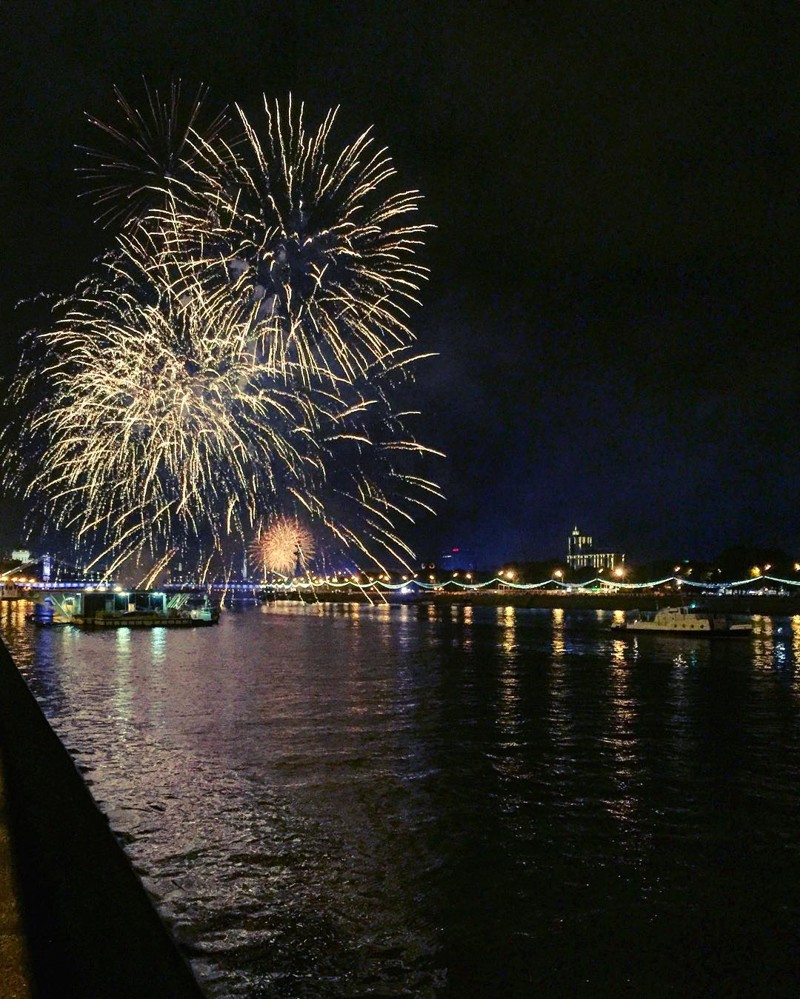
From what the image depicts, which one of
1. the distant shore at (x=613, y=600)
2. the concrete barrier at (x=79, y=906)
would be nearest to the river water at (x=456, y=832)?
the concrete barrier at (x=79, y=906)

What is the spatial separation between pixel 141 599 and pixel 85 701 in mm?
54115

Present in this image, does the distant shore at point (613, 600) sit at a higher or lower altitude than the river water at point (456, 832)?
lower

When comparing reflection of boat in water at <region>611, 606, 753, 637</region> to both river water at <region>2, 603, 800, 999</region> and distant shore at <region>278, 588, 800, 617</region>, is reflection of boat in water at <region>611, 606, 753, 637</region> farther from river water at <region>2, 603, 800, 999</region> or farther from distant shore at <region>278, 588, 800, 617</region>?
distant shore at <region>278, 588, 800, 617</region>

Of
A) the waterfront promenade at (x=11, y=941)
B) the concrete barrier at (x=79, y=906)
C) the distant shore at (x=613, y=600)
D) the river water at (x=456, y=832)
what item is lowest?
the distant shore at (x=613, y=600)

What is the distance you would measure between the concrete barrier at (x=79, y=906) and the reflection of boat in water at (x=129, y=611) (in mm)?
64496

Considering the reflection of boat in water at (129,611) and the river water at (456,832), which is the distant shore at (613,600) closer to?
the reflection of boat in water at (129,611)

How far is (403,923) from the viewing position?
9773 millimetres

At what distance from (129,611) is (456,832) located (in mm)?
68981

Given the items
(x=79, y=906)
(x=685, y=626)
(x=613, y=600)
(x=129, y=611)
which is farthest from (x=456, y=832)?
(x=613, y=600)

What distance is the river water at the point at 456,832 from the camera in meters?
8.88

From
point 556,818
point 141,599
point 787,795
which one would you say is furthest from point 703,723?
point 141,599

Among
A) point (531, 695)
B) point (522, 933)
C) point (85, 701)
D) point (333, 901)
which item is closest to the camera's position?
point (522, 933)

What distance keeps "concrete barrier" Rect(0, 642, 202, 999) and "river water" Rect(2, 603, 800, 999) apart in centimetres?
88

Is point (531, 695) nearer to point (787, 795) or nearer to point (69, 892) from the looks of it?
point (787, 795)
